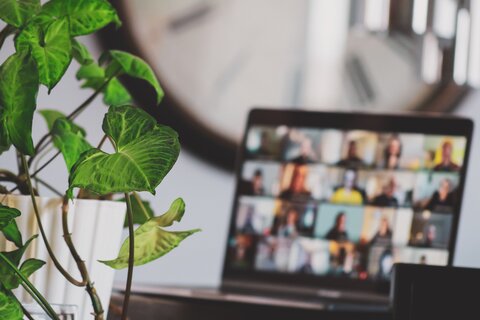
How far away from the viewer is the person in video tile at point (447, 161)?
1.36 meters

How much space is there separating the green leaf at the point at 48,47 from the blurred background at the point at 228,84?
2.98 ft

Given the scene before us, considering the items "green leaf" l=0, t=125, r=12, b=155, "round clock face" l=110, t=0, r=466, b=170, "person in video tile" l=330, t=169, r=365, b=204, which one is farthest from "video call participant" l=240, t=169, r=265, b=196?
"green leaf" l=0, t=125, r=12, b=155

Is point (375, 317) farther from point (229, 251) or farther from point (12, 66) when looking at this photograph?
point (12, 66)

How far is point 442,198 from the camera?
1.35 metres

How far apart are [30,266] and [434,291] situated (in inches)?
11.7

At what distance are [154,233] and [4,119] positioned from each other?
5.6 inches

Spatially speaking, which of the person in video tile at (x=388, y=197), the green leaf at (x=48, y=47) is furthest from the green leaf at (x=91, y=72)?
the person in video tile at (x=388, y=197)

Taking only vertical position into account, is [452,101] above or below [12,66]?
above

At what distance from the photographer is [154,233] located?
2.41ft

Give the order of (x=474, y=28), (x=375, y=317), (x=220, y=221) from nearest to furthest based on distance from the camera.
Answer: (x=375, y=317), (x=474, y=28), (x=220, y=221)

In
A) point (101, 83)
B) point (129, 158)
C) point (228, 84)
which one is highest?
point (228, 84)

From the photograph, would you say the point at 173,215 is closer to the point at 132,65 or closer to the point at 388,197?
the point at 132,65

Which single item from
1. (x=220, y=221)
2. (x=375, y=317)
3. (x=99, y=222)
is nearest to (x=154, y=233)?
(x=99, y=222)

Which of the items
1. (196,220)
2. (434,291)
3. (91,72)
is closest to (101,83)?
(91,72)
